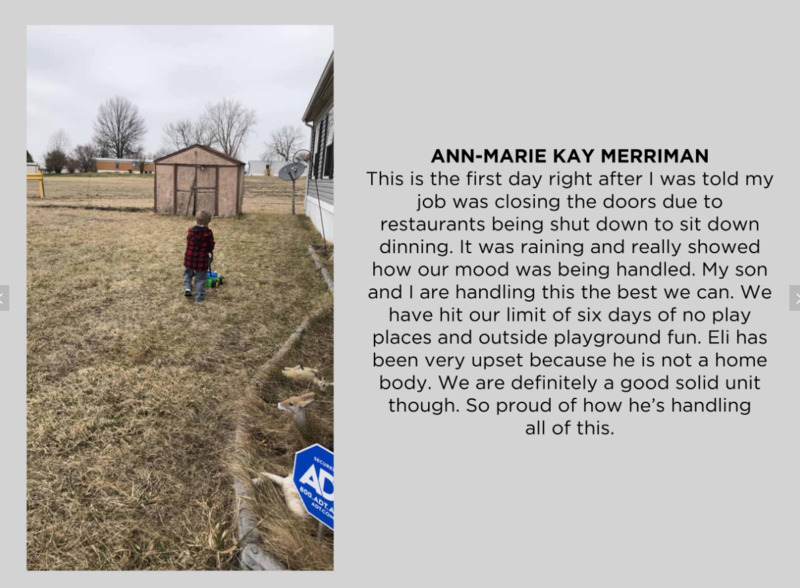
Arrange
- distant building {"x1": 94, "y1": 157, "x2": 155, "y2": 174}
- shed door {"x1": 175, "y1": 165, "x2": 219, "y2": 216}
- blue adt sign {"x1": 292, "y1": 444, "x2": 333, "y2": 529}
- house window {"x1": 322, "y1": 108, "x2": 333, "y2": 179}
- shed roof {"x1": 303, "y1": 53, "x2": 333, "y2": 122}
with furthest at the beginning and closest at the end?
shed door {"x1": 175, "y1": 165, "x2": 219, "y2": 216} < house window {"x1": 322, "y1": 108, "x2": 333, "y2": 179} < shed roof {"x1": 303, "y1": 53, "x2": 333, "y2": 122} < distant building {"x1": 94, "y1": 157, "x2": 155, "y2": 174} < blue adt sign {"x1": 292, "y1": 444, "x2": 333, "y2": 529}

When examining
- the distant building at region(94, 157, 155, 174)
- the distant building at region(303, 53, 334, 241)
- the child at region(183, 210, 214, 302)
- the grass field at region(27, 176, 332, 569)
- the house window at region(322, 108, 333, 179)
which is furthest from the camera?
the house window at region(322, 108, 333, 179)

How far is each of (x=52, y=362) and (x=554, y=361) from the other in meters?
3.44

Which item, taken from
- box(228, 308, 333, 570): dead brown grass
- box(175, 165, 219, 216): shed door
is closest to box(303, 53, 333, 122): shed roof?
box(175, 165, 219, 216): shed door

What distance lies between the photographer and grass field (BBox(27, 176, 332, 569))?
187 centimetres

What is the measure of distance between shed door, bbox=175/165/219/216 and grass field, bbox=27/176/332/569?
15.0ft

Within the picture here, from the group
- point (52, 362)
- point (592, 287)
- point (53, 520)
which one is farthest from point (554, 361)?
point (52, 362)

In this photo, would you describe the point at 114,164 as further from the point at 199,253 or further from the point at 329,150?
the point at 199,253

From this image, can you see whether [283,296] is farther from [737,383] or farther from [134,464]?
[737,383]

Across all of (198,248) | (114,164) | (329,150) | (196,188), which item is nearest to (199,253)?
(198,248)

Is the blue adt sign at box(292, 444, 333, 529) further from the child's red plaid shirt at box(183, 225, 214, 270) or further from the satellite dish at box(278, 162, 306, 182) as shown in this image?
the satellite dish at box(278, 162, 306, 182)

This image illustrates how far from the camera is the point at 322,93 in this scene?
931 centimetres

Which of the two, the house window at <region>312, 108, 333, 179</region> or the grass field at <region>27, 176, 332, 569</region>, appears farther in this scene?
the house window at <region>312, 108, 333, 179</region>

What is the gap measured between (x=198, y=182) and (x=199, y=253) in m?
7.59

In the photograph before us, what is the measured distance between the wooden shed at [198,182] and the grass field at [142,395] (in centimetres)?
449
